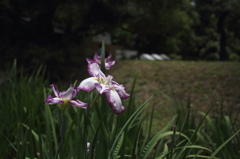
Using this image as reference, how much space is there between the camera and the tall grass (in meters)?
Result: 1.02

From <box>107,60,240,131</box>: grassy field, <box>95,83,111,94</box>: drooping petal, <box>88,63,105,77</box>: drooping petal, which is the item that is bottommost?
<box>107,60,240,131</box>: grassy field

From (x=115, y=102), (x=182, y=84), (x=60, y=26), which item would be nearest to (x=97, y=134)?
(x=115, y=102)

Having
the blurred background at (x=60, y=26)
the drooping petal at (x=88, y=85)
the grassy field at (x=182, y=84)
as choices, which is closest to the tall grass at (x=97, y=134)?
the drooping petal at (x=88, y=85)

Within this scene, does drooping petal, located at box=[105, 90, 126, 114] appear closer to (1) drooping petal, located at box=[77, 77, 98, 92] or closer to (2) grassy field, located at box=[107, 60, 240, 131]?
(1) drooping petal, located at box=[77, 77, 98, 92]

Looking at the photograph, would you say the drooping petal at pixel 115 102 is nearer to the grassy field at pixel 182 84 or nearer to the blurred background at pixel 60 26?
the grassy field at pixel 182 84

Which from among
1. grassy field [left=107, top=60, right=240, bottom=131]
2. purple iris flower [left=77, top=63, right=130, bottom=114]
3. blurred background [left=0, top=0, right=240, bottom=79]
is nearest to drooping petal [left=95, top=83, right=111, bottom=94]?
purple iris flower [left=77, top=63, right=130, bottom=114]

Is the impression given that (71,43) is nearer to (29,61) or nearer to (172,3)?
(29,61)

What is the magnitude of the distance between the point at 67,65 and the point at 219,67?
525 centimetres

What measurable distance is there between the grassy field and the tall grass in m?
3.26

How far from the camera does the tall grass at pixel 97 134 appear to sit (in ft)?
3.35

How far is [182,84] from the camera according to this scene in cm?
809

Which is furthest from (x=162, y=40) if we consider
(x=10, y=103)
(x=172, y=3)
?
(x=10, y=103)

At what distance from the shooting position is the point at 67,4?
800cm

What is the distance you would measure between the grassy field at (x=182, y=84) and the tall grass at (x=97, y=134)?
326cm
